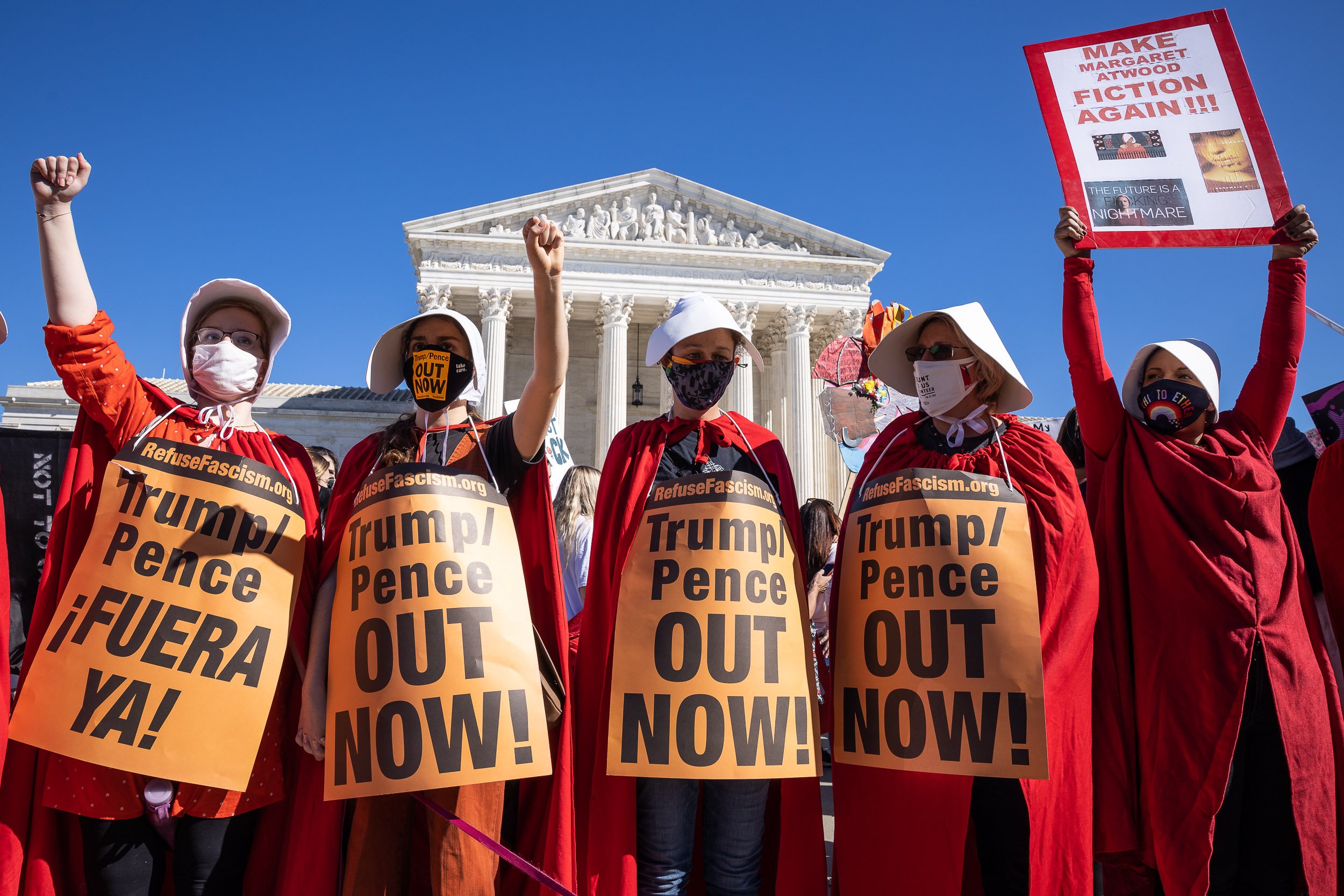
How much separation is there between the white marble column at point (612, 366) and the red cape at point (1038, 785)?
88.4 feet

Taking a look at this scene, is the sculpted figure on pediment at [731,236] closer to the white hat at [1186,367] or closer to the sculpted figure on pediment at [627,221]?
the sculpted figure on pediment at [627,221]

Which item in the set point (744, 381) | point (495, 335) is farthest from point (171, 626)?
point (495, 335)

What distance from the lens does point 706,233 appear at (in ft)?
113

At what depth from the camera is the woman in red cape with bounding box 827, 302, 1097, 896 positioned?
252 cm

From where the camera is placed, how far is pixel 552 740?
2.63 meters

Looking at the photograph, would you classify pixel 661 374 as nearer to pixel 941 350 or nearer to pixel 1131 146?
pixel 1131 146

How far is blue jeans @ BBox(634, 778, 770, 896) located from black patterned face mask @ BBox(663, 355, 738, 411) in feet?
4.23

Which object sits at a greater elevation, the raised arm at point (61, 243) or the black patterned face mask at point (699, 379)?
the raised arm at point (61, 243)

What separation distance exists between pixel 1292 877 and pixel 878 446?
80.1 inches

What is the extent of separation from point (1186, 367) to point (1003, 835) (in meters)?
1.88

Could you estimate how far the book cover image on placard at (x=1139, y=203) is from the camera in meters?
3.23

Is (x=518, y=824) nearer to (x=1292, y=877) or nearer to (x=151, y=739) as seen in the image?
(x=151, y=739)

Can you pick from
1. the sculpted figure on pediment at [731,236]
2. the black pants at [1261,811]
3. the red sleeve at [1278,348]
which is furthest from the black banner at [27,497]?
the sculpted figure on pediment at [731,236]

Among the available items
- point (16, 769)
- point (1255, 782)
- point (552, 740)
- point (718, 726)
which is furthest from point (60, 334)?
point (1255, 782)
